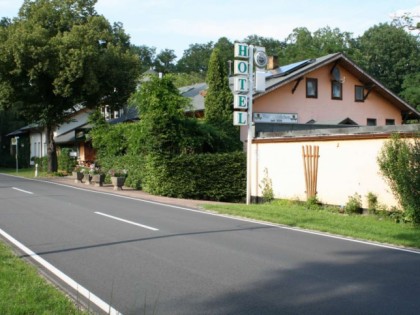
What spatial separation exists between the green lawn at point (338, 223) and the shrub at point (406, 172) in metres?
0.53

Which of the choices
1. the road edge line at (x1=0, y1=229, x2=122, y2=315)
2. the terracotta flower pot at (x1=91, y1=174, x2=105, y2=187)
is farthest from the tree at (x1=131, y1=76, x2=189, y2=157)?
the road edge line at (x1=0, y1=229, x2=122, y2=315)

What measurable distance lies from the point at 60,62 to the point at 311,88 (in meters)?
17.0

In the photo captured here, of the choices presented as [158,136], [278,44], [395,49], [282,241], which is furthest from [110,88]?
[278,44]

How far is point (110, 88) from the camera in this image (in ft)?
127

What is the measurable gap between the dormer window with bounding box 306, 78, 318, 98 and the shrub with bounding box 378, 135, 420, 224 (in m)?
20.5

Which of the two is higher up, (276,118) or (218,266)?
(276,118)

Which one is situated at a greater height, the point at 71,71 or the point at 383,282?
the point at 71,71

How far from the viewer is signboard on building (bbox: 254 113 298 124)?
105ft

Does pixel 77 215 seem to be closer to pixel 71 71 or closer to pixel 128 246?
pixel 128 246

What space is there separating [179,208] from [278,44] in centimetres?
7843

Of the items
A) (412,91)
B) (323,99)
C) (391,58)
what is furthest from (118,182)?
(391,58)

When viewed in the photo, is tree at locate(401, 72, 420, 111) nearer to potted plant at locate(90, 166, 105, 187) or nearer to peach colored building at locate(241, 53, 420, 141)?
peach colored building at locate(241, 53, 420, 141)

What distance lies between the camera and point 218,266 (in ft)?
26.4

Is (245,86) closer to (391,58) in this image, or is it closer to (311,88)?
(311,88)
